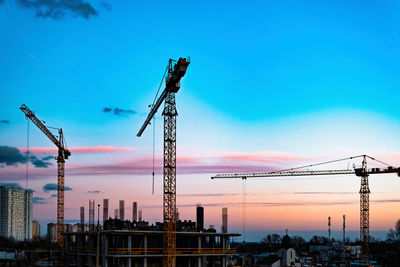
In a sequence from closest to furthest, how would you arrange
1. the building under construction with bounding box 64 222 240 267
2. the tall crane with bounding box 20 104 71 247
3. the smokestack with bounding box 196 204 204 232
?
the building under construction with bounding box 64 222 240 267, the smokestack with bounding box 196 204 204 232, the tall crane with bounding box 20 104 71 247

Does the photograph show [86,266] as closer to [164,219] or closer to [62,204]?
[164,219]

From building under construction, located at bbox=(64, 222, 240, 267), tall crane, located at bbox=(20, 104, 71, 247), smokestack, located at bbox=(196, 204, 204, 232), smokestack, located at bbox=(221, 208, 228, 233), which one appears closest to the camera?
building under construction, located at bbox=(64, 222, 240, 267)

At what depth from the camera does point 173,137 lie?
78000mm

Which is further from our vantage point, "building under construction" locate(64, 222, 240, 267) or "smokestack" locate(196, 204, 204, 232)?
"smokestack" locate(196, 204, 204, 232)

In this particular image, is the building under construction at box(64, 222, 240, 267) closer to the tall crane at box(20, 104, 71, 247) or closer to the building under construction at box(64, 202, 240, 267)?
the building under construction at box(64, 202, 240, 267)

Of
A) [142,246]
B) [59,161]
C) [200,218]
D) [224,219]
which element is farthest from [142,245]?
[59,161]

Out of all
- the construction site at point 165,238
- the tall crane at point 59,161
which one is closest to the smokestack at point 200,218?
the construction site at point 165,238

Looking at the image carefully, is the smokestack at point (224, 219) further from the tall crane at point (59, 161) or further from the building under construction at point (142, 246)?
the tall crane at point (59, 161)

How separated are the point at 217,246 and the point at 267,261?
37.1 metres

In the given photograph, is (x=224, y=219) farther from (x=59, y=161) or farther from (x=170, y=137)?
(x=59, y=161)

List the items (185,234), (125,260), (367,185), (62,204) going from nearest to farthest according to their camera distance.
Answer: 1. (125,260)
2. (185,234)
3. (62,204)
4. (367,185)

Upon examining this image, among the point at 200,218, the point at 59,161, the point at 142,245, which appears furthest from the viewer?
the point at 59,161

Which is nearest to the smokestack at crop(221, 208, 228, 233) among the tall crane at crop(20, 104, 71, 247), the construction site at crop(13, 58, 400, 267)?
the construction site at crop(13, 58, 400, 267)

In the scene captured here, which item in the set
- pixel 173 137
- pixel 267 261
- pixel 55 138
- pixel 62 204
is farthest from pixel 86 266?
pixel 55 138
